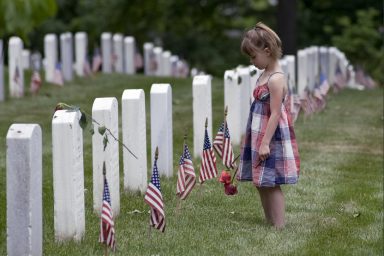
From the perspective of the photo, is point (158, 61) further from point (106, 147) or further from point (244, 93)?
point (106, 147)

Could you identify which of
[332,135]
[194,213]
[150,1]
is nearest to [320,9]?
[150,1]

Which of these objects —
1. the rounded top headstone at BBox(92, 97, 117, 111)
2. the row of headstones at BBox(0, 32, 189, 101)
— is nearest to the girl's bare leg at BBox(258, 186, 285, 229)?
the rounded top headstone at BBox(92, 97, 117, 111)

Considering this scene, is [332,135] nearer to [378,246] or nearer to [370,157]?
[370,157]

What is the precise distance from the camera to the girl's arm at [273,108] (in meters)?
7.93

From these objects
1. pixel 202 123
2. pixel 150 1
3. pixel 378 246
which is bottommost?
pixel 378 246

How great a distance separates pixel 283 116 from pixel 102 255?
185cm

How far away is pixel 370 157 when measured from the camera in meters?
12.7

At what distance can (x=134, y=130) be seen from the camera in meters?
8.74

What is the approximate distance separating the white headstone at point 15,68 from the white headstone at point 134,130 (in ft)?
29.8

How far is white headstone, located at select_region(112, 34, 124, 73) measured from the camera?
947 inches

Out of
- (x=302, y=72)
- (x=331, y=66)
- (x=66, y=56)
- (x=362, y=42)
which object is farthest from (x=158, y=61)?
(x=362, y=42)

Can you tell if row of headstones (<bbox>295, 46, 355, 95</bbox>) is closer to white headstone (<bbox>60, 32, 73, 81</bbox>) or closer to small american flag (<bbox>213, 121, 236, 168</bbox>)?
white headstone (<bbox>60, 32, 73, 81</bbox>)

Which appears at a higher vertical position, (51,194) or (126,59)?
(126,59)

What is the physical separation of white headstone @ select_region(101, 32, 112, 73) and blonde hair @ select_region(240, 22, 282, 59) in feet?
52.8
